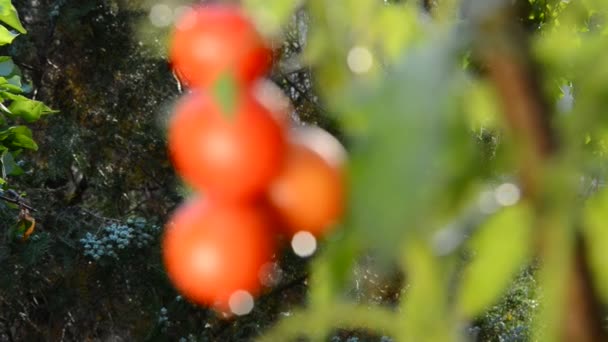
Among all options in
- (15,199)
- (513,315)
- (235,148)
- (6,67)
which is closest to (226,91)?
(235,148)

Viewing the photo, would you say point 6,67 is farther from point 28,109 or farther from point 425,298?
point 425,298

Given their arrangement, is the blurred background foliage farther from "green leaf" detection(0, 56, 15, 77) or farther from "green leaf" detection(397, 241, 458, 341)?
"green leaf" detection(0, 56, 15, 77)

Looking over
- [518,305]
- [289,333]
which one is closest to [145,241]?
[518,305]

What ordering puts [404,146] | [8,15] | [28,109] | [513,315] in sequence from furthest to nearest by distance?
[513,315], [28,109], [8,15], [404,146]

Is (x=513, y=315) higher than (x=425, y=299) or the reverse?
higher

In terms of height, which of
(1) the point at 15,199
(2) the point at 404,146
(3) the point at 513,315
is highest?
(3) the point at 513,315

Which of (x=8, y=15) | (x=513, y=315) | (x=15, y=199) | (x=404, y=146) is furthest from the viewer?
(x=513, y=315)

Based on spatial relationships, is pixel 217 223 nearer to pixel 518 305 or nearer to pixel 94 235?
pixel 94 235

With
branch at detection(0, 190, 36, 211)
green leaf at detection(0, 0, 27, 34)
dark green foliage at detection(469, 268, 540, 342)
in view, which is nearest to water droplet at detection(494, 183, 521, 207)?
green leaf at detection(0, 0, 27, 34)
